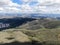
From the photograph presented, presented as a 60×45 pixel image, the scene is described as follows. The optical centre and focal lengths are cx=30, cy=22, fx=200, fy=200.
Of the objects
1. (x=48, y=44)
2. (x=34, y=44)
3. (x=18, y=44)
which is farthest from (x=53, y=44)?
(x=18, y=44)

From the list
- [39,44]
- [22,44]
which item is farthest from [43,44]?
[22,44]

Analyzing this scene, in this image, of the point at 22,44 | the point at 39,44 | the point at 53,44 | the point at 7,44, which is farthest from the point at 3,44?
the point at 53,44

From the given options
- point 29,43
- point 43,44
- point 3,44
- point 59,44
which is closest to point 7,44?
point 3,44

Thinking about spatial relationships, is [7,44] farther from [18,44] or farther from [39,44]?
[39,44]

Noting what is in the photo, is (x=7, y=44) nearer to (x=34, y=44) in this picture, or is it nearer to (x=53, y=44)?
(x=34, y=44)

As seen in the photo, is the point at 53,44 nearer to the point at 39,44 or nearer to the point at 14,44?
the point at 39,44

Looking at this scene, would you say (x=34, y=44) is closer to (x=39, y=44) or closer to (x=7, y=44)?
(x=39, y=44)
